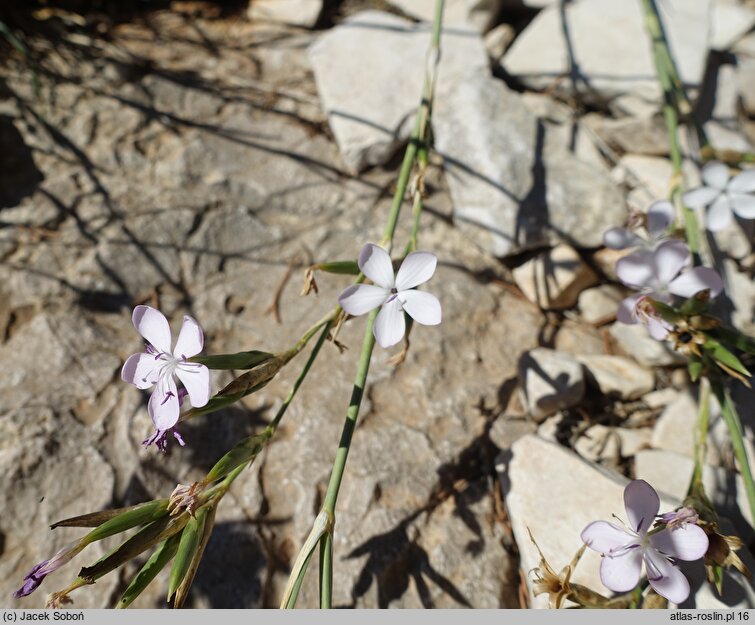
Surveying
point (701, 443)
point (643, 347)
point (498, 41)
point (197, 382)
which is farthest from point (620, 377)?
point (498, 41)

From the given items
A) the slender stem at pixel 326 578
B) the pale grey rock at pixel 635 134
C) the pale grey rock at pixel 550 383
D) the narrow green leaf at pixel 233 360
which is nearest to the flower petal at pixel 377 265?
the narrow green leaf at pixel 233 360

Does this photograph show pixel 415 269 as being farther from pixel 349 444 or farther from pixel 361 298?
pixel 349 444

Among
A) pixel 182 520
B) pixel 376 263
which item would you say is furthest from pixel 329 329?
pixel 182 520

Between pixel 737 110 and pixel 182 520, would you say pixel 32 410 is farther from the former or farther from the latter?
pixel 737 110

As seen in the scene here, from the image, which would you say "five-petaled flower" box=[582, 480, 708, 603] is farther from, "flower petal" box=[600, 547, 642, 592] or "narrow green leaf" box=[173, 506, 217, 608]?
"narrow green leaf" box=[173, 506, 217, 608]

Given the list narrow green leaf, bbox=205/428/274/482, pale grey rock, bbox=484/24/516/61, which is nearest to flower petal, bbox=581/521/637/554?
narrow green leaf, bbox=205/428/274/482

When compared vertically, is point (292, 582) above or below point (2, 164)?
below
